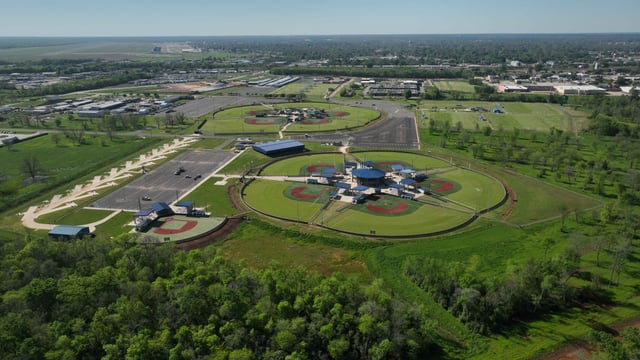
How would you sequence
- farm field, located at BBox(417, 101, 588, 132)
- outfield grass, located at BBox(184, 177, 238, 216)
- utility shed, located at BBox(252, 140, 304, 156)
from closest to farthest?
outfield grass, located at BBox(184, 177, 238, 216) → utility shed, located at BBox(252, 140, 304, 156) → farm field, located at BBox(417, 101, 588, 132)

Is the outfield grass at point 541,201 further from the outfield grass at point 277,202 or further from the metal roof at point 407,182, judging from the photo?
the outfield grass at point 277,202

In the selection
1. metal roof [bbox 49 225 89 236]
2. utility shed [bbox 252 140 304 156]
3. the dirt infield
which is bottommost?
metal roof [bbox 49 225 89 236]

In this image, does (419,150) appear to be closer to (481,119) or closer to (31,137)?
(481,119)

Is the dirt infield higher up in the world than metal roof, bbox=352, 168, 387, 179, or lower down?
lower down

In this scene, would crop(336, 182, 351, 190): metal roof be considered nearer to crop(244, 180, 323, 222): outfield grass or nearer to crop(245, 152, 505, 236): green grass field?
crop(245, 152, 505, 236): green grass field

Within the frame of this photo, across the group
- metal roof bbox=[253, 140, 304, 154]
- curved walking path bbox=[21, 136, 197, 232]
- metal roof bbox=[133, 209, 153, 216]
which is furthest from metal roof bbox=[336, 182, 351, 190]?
curved walking path bbox=[21, 136, 197, 232]

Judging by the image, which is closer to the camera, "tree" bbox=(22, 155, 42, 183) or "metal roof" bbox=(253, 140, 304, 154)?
"tree" bbox=(22, 155, 42, 183)

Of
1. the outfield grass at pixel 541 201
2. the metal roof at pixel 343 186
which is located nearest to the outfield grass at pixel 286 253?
the metal roof at pixel 343 186
